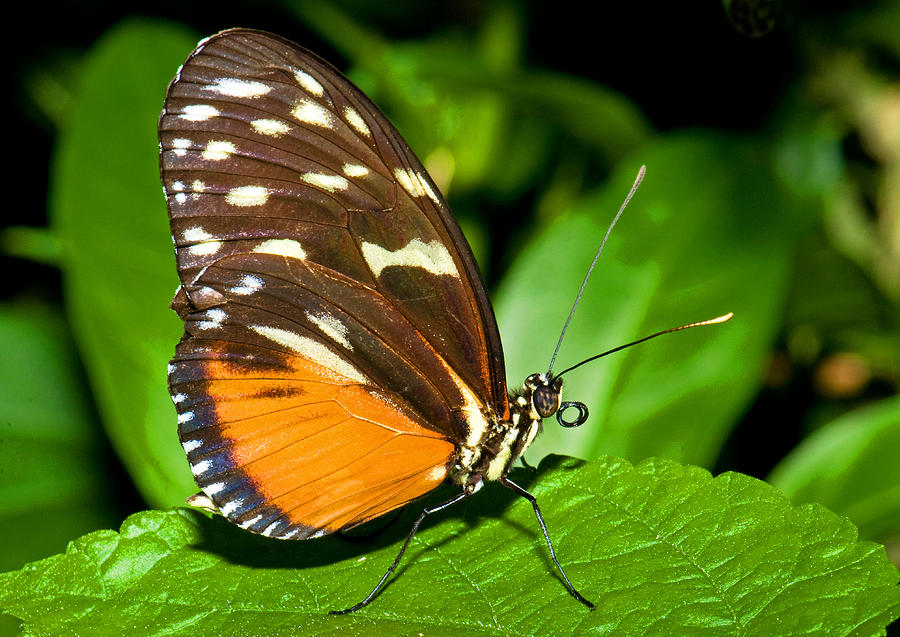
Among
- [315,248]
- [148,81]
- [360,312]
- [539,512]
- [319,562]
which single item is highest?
[148,81]

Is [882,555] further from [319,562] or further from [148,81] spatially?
[148,81]

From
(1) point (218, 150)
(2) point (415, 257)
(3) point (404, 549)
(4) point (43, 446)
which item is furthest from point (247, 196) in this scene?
(4) point (43, 446)

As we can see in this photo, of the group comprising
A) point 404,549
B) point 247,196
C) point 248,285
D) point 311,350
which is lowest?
point 404,549

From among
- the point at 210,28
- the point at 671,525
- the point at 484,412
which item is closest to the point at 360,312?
the point at 484,412

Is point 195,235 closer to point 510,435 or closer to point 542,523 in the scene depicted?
point 510,435

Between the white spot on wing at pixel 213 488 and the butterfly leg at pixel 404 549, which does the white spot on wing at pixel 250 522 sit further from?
the butterfly leg at pixel 404 549

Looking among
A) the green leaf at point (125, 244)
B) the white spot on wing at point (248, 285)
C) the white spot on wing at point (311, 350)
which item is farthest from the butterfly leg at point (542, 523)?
the green leaf at point (125, 244)
